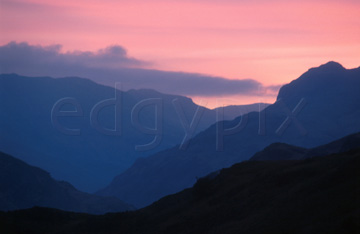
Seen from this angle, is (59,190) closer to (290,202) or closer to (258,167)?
(258,167)

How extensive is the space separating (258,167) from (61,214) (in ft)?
79.4

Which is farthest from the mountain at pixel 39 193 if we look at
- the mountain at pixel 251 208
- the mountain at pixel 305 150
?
the mountain at pixel 251 208

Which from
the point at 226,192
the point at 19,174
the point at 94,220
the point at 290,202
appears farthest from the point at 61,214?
the point at 19,174

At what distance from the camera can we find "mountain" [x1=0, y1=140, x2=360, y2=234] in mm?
29750

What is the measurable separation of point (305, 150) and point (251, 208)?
65541mm

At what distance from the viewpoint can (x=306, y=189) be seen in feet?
119

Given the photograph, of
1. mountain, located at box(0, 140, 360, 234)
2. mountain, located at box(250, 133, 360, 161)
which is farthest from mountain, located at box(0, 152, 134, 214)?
mountain, located at box(0, 140, 360, 234)

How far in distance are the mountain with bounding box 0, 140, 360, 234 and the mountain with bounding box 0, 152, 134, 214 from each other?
99.1 m

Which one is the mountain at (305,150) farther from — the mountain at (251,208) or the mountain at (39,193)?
the mountain at (39,193)

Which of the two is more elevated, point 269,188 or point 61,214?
point 269,188

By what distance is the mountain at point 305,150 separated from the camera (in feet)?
276

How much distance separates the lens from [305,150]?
3949 inches

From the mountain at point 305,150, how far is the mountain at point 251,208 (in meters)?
36.8

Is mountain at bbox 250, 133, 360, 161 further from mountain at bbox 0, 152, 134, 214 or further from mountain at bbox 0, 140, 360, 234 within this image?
mountain at bbox 0, 152, 134, 214
